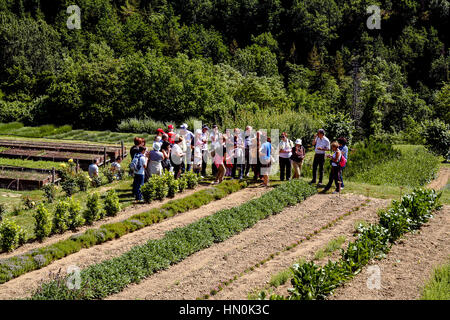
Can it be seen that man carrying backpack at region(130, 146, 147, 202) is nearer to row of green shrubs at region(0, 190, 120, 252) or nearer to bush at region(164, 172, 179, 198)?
bush at region(164, 172, 179, 198)

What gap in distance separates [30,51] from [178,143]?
161 ft

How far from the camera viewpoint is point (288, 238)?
11.2 metres

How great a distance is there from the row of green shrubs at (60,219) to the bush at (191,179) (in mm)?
3052

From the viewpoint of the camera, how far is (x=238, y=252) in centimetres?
1027

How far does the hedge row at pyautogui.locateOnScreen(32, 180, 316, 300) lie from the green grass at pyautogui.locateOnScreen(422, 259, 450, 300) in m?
4.61

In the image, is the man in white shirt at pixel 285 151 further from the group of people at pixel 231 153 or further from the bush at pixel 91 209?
the bush at pixel 91 209

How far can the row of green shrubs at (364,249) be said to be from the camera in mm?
7949

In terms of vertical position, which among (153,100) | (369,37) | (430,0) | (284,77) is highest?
(430,0)

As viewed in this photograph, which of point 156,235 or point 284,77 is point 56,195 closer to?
point 156,235

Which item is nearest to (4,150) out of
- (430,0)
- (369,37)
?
(369,37)

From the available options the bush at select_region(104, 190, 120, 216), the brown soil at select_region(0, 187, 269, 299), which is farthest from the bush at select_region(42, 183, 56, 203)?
the brown soil at select_region(0, 187, 269, 299)

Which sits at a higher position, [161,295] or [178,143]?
[178,143]

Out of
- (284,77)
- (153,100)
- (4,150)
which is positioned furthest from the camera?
(284,77)

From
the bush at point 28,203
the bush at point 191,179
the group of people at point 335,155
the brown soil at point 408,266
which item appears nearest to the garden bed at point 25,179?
the bush at point 28,203
